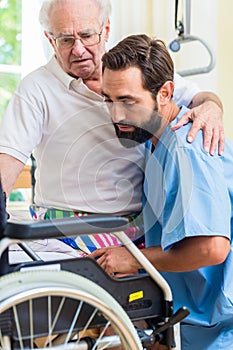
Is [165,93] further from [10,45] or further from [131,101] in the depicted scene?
[10,45]

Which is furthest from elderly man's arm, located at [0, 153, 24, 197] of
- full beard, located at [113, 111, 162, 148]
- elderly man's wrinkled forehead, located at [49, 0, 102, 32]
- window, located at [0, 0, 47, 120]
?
window, located at [0, 0, 47, 120]

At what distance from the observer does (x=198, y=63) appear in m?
2.81

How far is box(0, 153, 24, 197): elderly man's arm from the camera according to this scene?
1.68m

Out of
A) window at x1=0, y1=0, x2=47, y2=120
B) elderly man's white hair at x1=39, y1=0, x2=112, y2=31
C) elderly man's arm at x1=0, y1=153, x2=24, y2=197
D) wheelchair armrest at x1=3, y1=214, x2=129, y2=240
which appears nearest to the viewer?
wheelchair armrest at x1=3, y1=214, x2=129, y2=240

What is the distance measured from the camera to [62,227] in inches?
39.5

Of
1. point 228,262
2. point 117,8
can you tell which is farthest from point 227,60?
point 228,262

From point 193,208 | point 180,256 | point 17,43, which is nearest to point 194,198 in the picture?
point 193,208

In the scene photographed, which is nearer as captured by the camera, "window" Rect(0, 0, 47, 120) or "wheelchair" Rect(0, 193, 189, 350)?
"wheelchair" Rect(0, 193, 189, 350)

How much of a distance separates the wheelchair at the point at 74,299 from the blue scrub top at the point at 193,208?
0.67ft

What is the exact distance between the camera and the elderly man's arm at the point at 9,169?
1.68 meters

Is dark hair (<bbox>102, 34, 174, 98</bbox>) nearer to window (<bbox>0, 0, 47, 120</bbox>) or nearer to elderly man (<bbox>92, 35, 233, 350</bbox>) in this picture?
elderly man (<bbox>92, 35, 233, 350</bbox>)

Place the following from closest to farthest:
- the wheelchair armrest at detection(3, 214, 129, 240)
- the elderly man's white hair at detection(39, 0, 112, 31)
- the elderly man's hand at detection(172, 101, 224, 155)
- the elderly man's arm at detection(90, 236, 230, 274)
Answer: the wheelchair armrest at detection(3, 214, 129, 240), the elderly man's arm at detection(90, 236, 230, 274), the elderly man's hand at detection(172, 101, 224, 155), the elderly man's white hair at detection(39, 0, 112, 31)

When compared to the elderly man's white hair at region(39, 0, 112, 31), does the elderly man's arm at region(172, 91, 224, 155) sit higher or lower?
lower

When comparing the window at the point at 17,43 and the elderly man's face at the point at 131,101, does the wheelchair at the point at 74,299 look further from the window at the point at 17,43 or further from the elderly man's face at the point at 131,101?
the window at the point at 17,43
